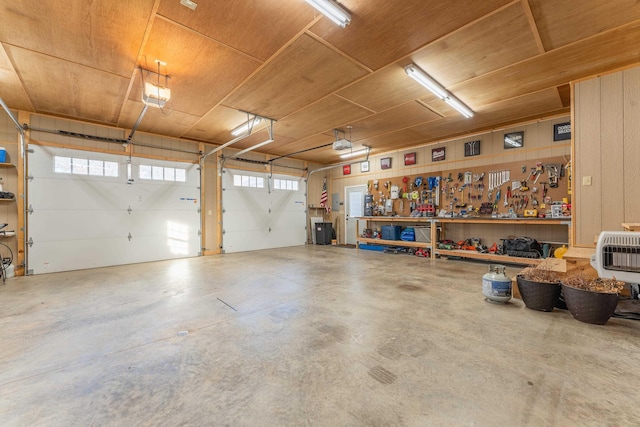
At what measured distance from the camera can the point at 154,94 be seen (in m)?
3.94

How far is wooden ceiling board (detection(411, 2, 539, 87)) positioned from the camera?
9.29ft

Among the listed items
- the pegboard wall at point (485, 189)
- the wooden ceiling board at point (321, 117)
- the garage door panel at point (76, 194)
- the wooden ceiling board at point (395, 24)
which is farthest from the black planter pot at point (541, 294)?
the garage door panel at point (76, 194)

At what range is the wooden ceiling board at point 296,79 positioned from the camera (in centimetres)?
336

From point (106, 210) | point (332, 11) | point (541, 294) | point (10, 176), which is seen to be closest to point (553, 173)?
point (541, 294)

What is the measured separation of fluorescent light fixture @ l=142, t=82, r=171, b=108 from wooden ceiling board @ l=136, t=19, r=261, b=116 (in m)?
0.23

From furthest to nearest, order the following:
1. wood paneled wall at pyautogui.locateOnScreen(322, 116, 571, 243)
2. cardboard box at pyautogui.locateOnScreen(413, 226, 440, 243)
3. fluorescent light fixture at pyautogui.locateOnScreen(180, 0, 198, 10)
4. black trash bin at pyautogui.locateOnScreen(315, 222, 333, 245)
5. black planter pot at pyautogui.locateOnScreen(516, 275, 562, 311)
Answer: black trash bin at pyautogui.locateOnScreen(315, 222, 333, 245)
cardboard box at pyautogui.locateOnScreen(413, 226, 440, 243)
wood paneled wall at pyautogui.locateOnScreen(322, 116, 571, 243)
black planter pot at pyautogui.locateOnScreen(516, 275, 562, 311)
fluorescent light fixture at pyautogui.locateOnScreen(180, 0, 198, 10)

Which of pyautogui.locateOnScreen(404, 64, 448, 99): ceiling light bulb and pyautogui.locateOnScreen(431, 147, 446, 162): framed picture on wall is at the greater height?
pyautogui.locateOnScreen(404, 64, 448, 99): ceiling light bulb

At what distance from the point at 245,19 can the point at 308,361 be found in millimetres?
3309

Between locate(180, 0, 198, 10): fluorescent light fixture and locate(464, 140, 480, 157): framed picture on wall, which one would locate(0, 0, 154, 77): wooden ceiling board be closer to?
locate(180, 0, 198, 10): fluorescent light fixture

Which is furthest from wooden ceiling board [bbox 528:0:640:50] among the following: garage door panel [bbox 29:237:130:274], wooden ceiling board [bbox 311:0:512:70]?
garage door panel [bbox 29:237:130:274]

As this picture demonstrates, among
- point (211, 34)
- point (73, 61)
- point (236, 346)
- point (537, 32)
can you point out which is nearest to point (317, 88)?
point (211, 34)

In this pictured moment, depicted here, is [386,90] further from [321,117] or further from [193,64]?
[193,64]

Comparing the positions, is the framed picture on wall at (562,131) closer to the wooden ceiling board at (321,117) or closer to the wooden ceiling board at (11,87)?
the wooden ceiling board at (321,117)

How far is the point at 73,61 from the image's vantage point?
3.58m
